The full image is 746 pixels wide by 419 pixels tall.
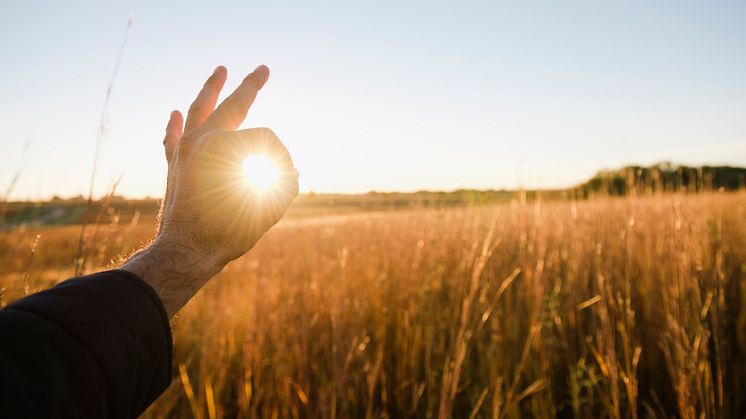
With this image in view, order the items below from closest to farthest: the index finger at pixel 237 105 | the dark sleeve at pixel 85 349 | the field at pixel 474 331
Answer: the dark sleeve at pixel 85 349
the index finger at pixel 237 105
the field at pixel 474 331

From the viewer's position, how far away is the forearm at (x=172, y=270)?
648 mm

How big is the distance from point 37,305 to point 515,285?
3.13m

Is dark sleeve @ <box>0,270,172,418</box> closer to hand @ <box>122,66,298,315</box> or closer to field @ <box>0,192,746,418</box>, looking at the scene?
hand @ <box>122,66,298,315</box>

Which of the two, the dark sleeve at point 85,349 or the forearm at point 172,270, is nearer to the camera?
the dark sleeve at point 85,349

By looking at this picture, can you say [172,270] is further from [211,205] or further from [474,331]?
[474,331]

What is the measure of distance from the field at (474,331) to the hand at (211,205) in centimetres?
72

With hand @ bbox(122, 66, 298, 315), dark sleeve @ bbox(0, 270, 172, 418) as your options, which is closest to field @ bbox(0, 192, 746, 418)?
hand @ bbox(122, 66, 298, 315)

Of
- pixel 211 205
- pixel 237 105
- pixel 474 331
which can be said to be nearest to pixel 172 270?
pixel 211 205

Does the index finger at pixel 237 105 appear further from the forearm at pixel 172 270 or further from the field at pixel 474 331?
the field at pixel 474 331

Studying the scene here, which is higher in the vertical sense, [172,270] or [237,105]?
[237,105]

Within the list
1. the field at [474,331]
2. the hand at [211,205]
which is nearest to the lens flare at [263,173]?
the hand at [211,205]

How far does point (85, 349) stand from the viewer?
482 mm

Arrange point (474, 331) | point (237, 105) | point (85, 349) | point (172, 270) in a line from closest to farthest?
1. point (85, 349)
2. point (172, 270)
3. point (237, 105)
4. point (474, 331)

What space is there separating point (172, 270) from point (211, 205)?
14 cm
